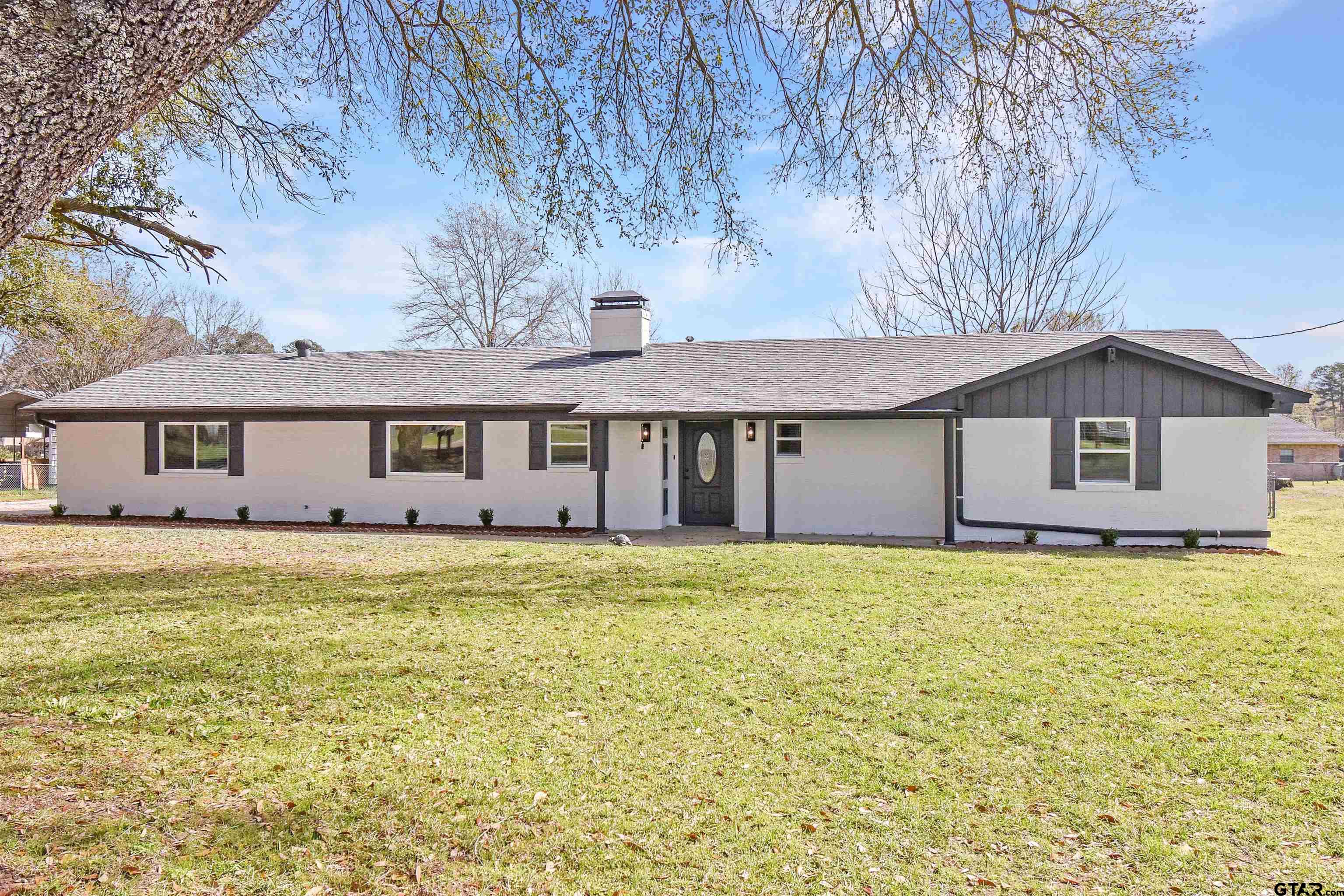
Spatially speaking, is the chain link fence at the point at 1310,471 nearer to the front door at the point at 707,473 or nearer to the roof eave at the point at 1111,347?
the roof eave at the point at 1111,347

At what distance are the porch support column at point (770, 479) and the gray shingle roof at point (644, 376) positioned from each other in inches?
12.9

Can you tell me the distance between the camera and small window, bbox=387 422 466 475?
1492cm

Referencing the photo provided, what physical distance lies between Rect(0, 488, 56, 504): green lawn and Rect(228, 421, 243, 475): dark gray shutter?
8076mm

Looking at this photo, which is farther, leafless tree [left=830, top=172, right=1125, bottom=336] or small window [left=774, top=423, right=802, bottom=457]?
leafless tree [left=830, top=172, right=1125, bottom=336]

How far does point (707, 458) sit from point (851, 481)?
9.01 feet

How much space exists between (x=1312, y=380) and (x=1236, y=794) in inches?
3475

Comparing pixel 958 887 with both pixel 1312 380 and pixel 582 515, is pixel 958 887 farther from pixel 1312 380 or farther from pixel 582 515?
pixel 1312 380

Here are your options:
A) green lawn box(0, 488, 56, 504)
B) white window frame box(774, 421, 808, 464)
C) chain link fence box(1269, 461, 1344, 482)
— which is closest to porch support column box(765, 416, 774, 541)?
white window frame box(774, 421, 808, 464)

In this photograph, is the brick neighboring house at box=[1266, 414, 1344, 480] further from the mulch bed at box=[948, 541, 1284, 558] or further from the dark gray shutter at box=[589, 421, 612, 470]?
the dark gray shutter at box=[589, 421, 612, 470]

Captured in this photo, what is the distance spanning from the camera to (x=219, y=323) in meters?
38.5

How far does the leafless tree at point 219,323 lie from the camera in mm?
37438

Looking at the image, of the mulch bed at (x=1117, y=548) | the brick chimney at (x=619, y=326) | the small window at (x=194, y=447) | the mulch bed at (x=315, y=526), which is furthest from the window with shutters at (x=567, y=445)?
the small window at (x=194, y=447)

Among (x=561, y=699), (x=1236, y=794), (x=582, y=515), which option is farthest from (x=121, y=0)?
(x=582, y=515)

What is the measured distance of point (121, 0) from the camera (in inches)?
89.0
